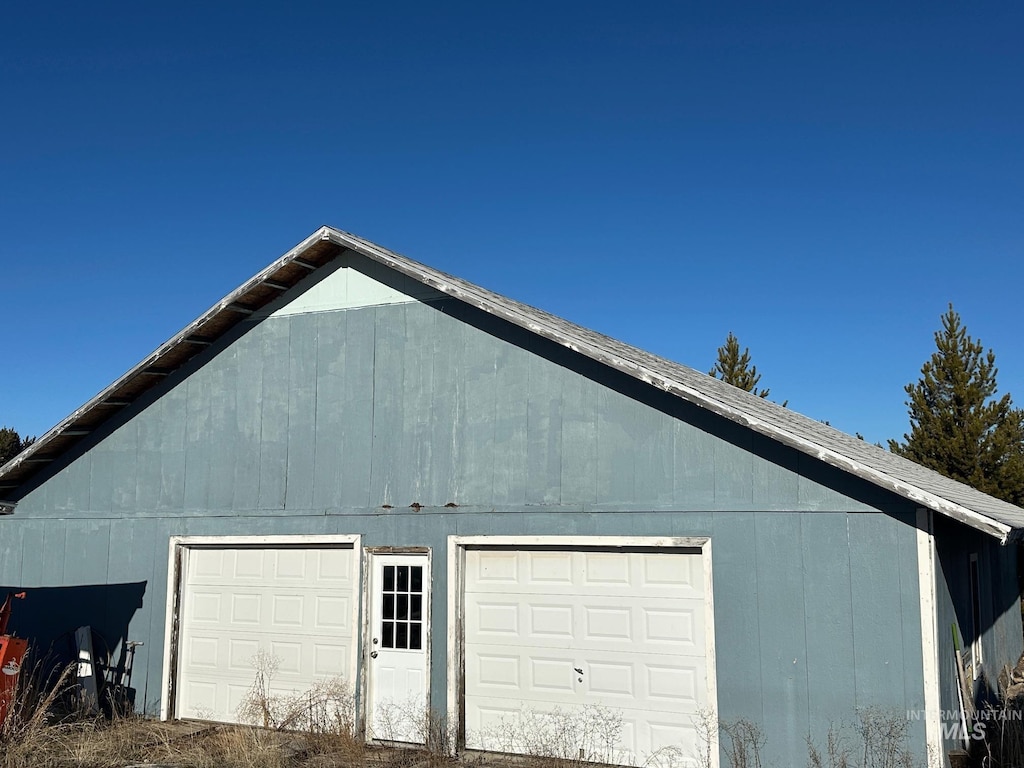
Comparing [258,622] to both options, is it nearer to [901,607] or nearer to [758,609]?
[758,609]

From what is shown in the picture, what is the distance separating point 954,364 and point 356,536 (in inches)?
788

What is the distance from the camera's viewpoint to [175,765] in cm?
913

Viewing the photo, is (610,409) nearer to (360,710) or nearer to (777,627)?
(777,627)

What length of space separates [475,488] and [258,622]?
333cm

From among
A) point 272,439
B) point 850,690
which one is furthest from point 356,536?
point 850,690

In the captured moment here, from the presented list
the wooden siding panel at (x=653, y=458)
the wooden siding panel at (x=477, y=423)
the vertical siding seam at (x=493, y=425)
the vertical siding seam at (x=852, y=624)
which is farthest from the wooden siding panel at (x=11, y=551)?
the vertical siding seam at (x=852, y=624)

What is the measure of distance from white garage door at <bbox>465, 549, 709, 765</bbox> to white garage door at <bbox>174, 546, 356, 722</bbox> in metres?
1.65

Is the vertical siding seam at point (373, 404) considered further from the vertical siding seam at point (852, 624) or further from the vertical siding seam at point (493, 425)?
the vertical siding seam at point (852, 624)

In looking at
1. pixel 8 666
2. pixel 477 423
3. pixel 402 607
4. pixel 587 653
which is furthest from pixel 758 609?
pixel 8 666

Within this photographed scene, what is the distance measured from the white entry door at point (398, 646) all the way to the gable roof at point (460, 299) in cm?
306

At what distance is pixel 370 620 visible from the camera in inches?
409

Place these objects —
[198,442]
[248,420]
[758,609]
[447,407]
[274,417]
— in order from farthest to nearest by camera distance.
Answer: [198,442], [248,420], [274,417], [447,407], [758,609]

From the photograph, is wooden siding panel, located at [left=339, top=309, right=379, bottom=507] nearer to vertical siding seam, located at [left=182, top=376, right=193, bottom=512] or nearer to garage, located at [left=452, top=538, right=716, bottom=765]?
garage, located at [left=452, top=538, right=716, bottom=765]

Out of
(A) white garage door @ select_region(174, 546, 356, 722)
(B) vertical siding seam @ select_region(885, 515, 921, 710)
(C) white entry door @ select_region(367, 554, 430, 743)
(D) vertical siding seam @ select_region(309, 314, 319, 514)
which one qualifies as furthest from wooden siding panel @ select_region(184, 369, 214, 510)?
(B) vertical siding seam @ select_region(885, 515, 921, 710)
